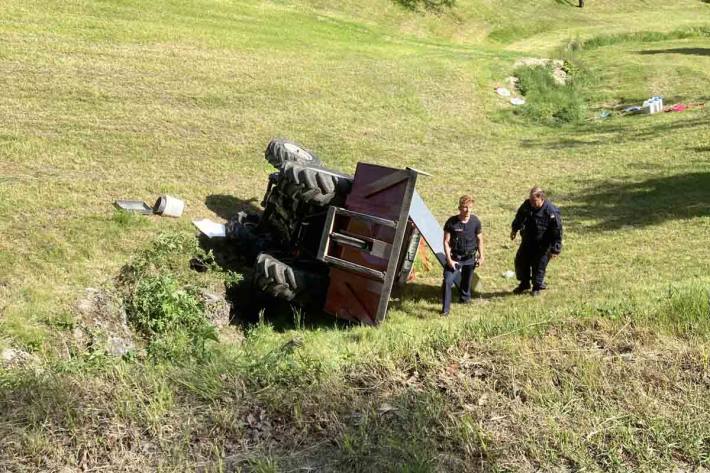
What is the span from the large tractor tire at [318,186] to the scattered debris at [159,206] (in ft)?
7.50

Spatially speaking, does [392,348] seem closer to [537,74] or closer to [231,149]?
[231,149]

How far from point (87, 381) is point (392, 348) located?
1905mm

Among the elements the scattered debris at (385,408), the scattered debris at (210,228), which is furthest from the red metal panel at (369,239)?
the scattered debris at (385,408)

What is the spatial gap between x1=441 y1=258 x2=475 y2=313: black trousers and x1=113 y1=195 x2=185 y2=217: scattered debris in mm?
4089

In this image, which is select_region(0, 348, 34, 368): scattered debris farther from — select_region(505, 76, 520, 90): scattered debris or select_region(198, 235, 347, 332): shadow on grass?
select_region(505, 76, 520, 90): scattered debris

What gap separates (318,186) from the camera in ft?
27.4

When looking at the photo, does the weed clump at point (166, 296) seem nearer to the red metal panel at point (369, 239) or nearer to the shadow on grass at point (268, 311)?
the shadow on grass at point (268, 311)

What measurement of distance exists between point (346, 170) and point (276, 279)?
6879 mm

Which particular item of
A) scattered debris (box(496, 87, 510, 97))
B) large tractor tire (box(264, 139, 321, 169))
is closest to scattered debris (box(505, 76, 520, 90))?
scattered debris (box(496, 87, 510, 97))

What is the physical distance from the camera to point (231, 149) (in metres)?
14.2

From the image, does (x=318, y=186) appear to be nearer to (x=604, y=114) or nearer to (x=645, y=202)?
(x=645, y=202)

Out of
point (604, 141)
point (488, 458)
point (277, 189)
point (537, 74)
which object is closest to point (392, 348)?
point (488, 458)

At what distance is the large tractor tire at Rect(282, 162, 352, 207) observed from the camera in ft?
27.2

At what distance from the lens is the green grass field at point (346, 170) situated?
11.9 feet
